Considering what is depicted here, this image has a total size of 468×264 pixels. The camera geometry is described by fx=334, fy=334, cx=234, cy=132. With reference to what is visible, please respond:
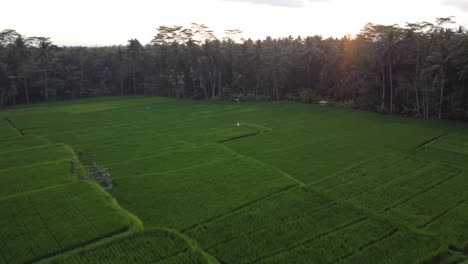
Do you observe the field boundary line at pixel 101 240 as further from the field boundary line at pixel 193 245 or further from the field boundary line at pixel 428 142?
the field boundary line at pixel 428 142

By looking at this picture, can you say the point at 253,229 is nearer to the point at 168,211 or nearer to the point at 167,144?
the point at 168,211

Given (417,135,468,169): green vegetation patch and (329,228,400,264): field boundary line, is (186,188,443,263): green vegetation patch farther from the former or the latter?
(417,135,468,169): green vegetation patch

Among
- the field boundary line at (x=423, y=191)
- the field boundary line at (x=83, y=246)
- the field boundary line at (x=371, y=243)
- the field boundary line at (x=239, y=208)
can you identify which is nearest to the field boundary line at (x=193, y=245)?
the field boundary line at (x=239, y=208)

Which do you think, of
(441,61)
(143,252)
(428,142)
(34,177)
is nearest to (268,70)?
(441,61)

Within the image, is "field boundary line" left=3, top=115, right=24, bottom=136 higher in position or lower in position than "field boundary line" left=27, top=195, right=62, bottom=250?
higher

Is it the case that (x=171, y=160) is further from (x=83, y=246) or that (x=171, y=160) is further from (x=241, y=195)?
(x=83, y=246)

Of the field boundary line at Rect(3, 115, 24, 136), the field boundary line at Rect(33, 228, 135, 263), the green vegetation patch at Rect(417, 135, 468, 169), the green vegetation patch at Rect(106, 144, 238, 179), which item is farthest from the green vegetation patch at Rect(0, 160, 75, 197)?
the green vegetation patch at Rect(417, 135, 468, 169)

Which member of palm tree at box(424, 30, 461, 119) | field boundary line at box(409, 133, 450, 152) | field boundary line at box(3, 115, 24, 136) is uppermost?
palm tree at box(424, 30, 461, 119)
